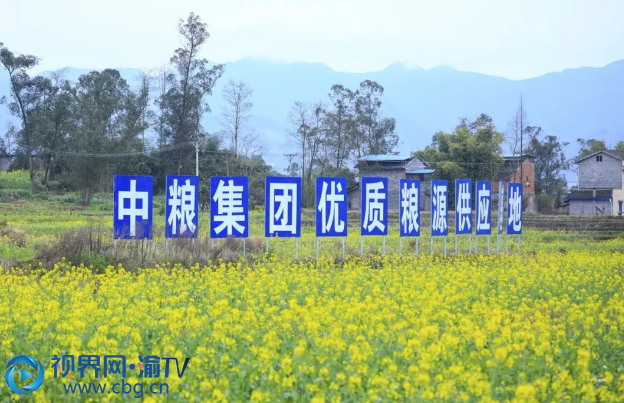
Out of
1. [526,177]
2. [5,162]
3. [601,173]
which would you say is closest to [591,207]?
[601,173]

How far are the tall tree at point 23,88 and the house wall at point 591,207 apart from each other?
36750mm

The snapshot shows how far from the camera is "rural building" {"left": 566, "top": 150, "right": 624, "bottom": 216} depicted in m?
51.6

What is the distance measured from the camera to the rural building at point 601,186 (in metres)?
51.6

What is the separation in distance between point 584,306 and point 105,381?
6.48 metres

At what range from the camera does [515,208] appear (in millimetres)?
21875

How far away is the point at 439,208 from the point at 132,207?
27.7ft

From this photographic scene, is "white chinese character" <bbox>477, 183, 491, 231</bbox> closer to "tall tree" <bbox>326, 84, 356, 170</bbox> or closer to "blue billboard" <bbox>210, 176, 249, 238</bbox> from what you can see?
"blue billboard" <bbox>210, 176, 249, 238</bbox>

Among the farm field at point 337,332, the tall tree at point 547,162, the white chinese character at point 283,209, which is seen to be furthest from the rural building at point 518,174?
the farm field at point 337,332

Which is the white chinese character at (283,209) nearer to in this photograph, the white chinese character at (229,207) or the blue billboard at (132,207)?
the white chinese character at (229,207)

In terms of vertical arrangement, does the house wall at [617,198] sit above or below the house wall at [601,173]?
below

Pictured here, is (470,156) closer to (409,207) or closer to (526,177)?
(526,177)

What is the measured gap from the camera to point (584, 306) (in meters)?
9.78

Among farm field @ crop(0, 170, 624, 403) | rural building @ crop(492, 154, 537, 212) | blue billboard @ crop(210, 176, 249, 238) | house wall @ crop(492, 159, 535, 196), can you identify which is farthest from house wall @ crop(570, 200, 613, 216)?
blue billboard @ crop(210, 176, 249, 238)

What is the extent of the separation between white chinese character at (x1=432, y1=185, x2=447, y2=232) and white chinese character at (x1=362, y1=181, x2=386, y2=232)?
75.2 inches
